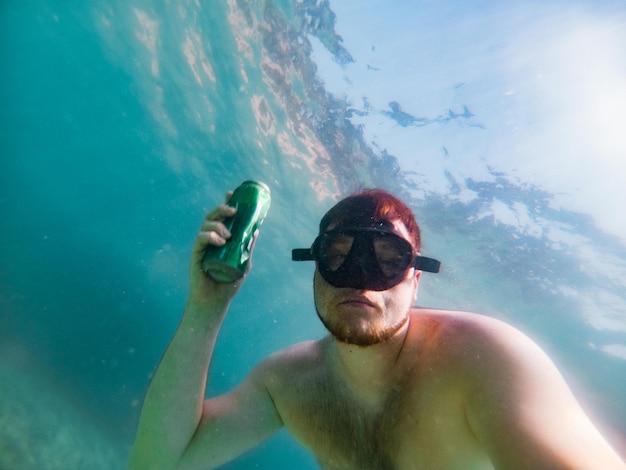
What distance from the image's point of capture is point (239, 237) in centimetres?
253

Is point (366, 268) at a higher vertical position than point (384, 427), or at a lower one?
higher

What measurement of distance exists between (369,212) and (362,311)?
2.96ft

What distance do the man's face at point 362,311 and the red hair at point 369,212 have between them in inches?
19.7

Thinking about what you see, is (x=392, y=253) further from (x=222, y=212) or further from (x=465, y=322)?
(x=222, y=212)

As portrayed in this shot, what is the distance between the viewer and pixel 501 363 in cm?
212

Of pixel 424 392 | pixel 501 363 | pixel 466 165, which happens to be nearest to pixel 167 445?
pixel 424 392

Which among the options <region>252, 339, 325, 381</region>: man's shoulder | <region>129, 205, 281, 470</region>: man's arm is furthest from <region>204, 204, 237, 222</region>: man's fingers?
<region>252, 339, 325, 381</region>: man's shoulder

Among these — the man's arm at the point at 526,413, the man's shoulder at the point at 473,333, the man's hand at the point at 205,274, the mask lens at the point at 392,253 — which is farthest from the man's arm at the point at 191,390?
the man's arm at the point at 526,413

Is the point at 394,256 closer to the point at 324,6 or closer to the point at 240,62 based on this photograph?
the point at 324,6

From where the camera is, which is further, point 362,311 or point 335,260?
point 335,260

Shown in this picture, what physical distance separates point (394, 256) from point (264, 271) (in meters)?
36.6

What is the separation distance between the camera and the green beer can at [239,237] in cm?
248

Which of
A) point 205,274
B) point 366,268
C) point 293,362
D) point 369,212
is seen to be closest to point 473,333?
point 366,268

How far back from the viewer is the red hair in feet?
10.1
